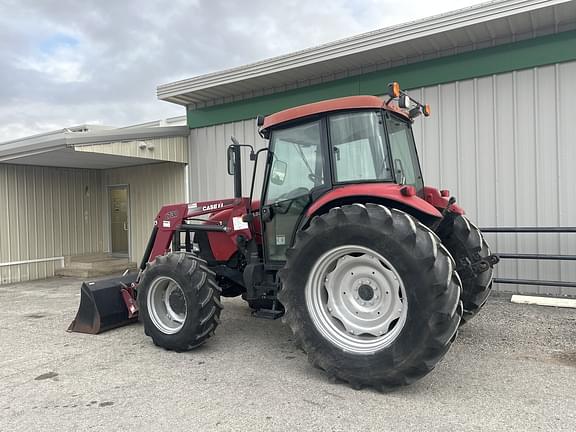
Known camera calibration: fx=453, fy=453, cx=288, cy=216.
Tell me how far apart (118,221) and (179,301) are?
790 centimetres

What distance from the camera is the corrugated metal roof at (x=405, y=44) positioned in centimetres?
617

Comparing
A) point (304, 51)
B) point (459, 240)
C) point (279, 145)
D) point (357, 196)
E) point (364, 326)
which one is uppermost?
point (304, 51)

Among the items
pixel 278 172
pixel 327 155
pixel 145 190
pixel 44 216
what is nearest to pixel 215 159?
pixel 145 190

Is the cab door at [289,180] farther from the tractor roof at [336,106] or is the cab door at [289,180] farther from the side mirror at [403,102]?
the side mirror at [403,102]

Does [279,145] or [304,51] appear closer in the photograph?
[279,145]

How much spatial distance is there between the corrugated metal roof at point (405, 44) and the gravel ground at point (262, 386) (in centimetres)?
406

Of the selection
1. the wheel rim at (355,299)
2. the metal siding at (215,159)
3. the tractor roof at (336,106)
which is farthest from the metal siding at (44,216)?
the wheel rim at (355,299)

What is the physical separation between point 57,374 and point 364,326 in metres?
2.78

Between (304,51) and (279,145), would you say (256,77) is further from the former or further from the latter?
(279,145)

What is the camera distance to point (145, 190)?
11.0m

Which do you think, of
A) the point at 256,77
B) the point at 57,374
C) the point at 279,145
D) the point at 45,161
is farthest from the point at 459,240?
the point at 45,161

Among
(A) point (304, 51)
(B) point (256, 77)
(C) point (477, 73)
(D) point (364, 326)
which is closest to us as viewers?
(D) point (364, 326)

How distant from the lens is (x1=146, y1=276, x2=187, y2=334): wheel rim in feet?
15.5

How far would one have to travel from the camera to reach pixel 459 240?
182 inches
